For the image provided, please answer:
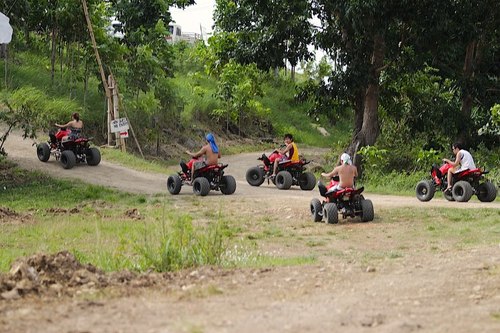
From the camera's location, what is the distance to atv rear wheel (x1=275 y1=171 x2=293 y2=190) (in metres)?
23.2

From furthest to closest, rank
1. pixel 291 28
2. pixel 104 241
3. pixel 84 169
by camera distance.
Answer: pixel 291 28, pixel 84 169, pixel 104 241

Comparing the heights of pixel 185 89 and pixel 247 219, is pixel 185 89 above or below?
above

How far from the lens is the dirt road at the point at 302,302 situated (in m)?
5.92

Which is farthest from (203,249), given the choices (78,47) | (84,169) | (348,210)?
(78,47)

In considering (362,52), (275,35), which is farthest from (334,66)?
(275,35)

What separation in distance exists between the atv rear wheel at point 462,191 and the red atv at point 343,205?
12.7 ft

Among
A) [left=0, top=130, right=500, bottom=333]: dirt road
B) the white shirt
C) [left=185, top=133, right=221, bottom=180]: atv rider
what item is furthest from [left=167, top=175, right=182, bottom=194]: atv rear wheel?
[left=0, top=130, right=500, bottom=333]: dirt road

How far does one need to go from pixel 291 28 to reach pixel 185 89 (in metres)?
17.2

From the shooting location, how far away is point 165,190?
2206cm

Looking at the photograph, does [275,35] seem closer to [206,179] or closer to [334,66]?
[334,66]

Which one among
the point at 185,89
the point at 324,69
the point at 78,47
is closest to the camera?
the point at 78,47

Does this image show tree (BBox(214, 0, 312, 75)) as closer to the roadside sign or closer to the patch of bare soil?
the roadside sign

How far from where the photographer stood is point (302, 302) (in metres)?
6.82

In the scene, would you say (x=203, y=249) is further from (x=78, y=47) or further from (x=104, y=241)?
(x=78, y=47)
